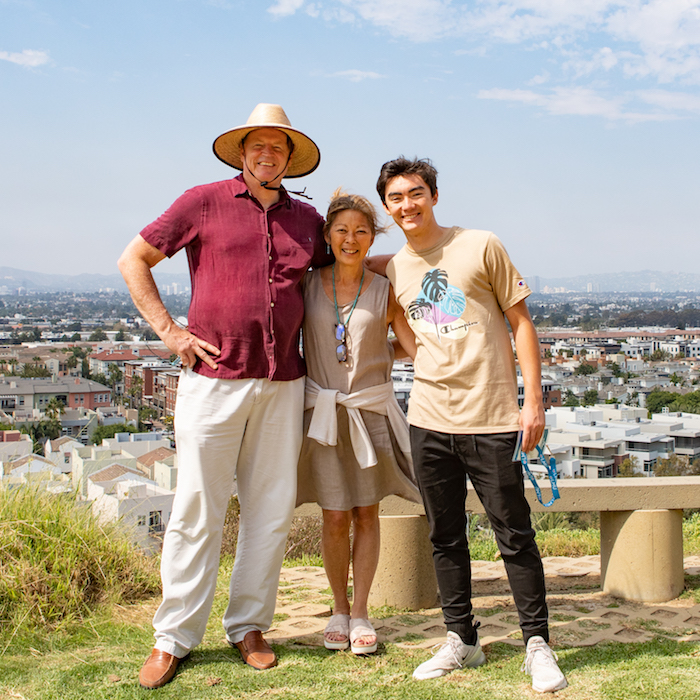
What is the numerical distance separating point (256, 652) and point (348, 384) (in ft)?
3.15

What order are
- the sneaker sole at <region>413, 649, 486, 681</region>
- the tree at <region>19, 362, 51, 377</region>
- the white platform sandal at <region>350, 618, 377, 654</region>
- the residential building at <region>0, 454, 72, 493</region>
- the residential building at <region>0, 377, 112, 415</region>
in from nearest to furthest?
1. the sneaker sole at <region>413, 649, 486, 681</region>
2. the white platform sandal at <region>350, 618, 377, 654</region>
3. the residential building at <region>0, 454, 72, 493</region>
4. the residential building at <region>0, 377, 112, 415</region>
5. the tree at <region>19, 362, 51, 377</region>

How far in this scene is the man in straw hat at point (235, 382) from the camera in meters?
2.42

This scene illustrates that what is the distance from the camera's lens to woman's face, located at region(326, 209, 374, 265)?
255cm

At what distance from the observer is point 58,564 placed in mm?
3055

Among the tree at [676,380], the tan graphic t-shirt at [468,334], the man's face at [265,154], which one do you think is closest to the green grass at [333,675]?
the tan graphic t-shirt at [468,334]

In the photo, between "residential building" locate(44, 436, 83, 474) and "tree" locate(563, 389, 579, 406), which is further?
"tree" locate(563, 389, 579, 406)

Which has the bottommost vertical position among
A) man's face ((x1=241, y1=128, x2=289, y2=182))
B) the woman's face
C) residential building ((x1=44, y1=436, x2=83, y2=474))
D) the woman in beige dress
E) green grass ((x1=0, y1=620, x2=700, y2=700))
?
residential building ((x1=44, y1=436, x2=83, y2=474))

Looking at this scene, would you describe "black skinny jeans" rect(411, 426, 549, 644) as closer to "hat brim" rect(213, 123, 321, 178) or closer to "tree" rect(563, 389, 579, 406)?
"hat brim" rect(213, 123, 321, 178)

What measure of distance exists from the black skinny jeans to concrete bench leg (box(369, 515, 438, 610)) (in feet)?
2.17

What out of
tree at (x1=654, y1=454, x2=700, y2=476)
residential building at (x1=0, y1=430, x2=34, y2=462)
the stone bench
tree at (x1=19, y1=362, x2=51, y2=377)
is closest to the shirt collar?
the stone bench

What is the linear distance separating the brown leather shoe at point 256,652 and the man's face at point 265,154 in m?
1.59

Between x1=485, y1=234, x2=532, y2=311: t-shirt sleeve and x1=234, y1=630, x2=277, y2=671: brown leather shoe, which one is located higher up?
x1=485, y1=234, x2=532, y2=311: t-shirt sleeve

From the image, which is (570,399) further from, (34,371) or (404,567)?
(404,567)

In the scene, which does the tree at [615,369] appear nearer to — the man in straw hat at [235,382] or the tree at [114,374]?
the tree at [114,374]
